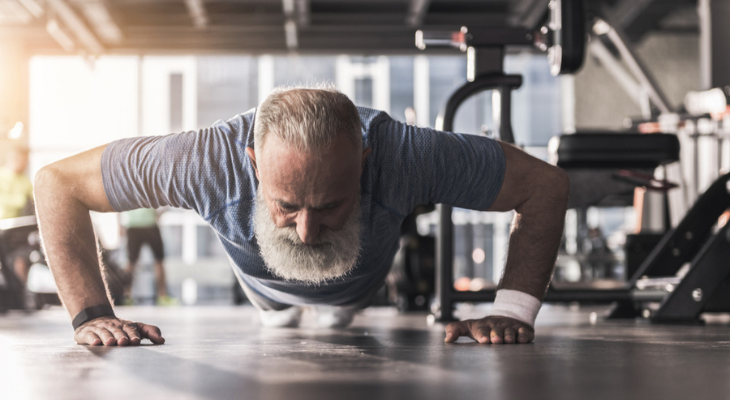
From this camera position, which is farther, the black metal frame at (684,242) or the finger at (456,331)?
the black metal frame at (684,242)

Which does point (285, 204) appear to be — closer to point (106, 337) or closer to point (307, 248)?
point (307, 248)

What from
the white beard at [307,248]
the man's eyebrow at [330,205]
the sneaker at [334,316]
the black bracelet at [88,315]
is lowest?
the sneaker at [334,316]

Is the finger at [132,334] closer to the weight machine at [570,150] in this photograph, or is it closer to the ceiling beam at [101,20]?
the weight machine at [570,150]

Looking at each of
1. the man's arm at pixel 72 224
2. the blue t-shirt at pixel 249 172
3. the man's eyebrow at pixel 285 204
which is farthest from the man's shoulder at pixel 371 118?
the man's arm at pixel 72 224

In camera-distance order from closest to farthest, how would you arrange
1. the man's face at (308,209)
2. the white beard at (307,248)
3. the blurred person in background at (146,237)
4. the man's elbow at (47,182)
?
1. the man's face at (308,209)
2. the white beard at (307,248)
3. the man's elbow at (47,182)
4. the blurred person in background at (146,237)

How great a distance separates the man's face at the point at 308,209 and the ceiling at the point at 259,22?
5.27 metres

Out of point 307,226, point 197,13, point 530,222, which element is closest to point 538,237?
point 530,222

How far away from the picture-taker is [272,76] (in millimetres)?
9703

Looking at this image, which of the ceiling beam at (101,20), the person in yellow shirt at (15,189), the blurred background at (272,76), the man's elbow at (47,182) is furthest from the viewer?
the blurred background at (272,76)

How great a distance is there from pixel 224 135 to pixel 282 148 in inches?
9.4

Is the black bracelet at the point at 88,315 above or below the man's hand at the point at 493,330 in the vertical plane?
above

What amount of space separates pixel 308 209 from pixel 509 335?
0.55 metres

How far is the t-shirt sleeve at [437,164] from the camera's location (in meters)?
1.52

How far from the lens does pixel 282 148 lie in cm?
134
